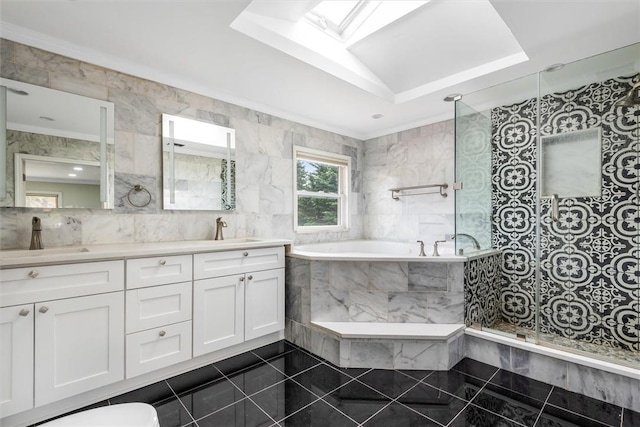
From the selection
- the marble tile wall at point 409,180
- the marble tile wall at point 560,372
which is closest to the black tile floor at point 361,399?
the marble tile wall at point 560,372

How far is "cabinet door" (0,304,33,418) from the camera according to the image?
1.53 meters

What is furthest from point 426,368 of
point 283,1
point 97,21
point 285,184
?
point 97,21

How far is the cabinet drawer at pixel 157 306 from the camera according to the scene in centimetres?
193

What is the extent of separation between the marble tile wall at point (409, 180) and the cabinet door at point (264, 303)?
1.94 meters

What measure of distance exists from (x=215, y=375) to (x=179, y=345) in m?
0.34

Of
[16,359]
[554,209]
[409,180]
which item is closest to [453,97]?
[409,180]

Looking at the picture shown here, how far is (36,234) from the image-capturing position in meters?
1.93

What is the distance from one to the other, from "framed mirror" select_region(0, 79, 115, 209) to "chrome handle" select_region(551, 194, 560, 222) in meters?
3.52

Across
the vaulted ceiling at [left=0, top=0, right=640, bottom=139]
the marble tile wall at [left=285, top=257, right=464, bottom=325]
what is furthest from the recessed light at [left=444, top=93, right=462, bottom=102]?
the marble tile wall at [left=285, top=257, right=464, bottom=325]

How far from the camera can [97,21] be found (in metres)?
1.87

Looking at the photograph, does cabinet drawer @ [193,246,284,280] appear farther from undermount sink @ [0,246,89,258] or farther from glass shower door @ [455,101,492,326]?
glass shower door @ [455,101,492,326]

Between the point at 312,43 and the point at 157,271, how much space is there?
6.69 ft

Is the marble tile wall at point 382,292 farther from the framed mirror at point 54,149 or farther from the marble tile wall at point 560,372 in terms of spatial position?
the framed mirror at point 54,149

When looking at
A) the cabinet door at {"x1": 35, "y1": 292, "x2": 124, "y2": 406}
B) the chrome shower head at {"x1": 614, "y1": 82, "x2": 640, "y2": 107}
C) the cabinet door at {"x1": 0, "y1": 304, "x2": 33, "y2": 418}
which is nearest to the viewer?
the cabinet door at {"x1": 0, "y1": 304, "x2": 33, "y2": 418}
